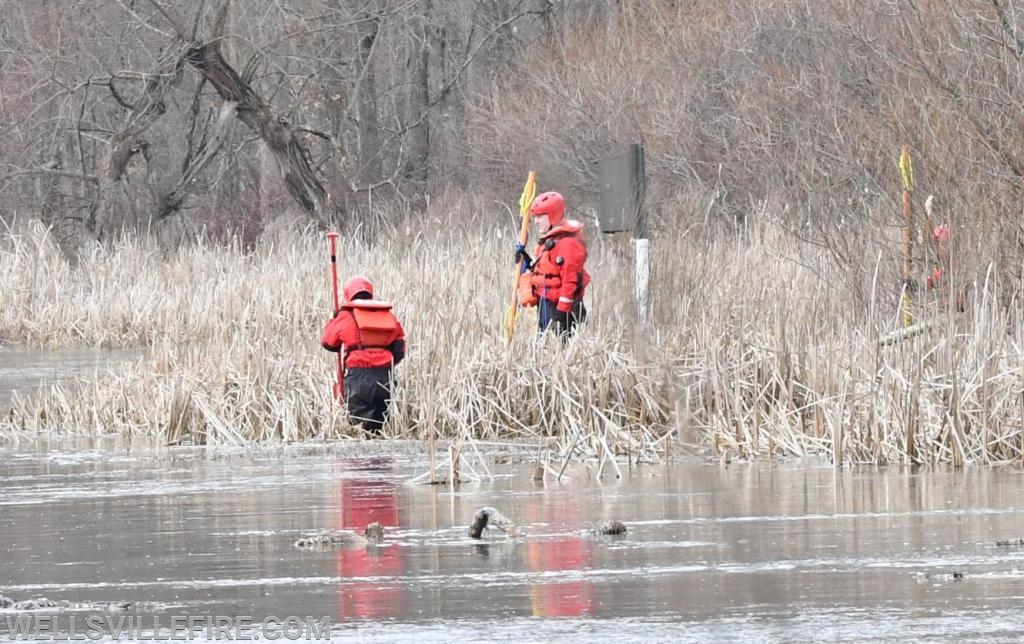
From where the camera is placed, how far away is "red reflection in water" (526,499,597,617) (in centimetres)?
602

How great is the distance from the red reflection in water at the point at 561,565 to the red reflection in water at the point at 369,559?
43cm

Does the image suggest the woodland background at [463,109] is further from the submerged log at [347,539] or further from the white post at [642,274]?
the submerged log at [347,539]

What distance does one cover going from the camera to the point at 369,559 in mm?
7199

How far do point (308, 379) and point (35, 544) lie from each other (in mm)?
4533

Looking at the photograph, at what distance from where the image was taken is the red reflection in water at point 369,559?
6148 mm

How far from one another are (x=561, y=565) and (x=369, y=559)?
723 millimetres

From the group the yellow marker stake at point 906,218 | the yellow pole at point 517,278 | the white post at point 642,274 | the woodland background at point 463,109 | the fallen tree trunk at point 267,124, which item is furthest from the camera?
the fallen tree trunk at point 267,124

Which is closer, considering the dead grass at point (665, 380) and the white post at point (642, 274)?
the dead grass at point (665, 380)

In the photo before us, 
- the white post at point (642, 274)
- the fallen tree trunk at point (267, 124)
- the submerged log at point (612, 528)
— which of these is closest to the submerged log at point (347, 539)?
the submerged log at point (612, 528)

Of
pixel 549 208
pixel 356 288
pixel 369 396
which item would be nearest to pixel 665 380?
pixel 369 396

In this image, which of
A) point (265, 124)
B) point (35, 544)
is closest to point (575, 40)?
point (265, 124)

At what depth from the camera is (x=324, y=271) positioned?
68.0 feet

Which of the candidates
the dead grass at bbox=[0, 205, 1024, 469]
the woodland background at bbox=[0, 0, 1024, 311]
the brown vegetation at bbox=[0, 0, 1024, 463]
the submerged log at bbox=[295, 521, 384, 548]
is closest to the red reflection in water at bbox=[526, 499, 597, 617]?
the submerged log at bbox=[295, 521, 384, 548]

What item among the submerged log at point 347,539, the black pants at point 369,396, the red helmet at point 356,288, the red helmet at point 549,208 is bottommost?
the submerged log at point 347,539
